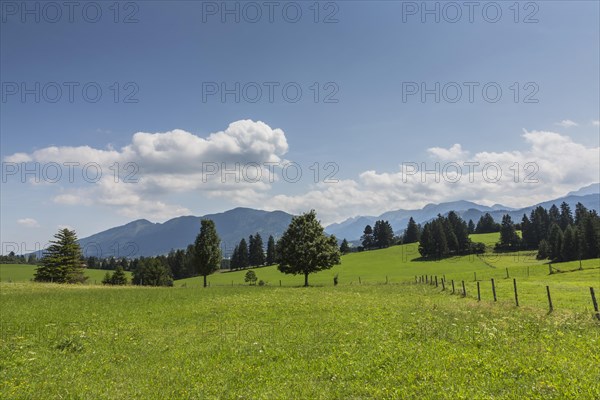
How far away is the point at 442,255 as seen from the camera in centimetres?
14712

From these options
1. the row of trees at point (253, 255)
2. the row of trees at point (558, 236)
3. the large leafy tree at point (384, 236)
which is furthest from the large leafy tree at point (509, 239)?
the row of trees at point (253, 255)

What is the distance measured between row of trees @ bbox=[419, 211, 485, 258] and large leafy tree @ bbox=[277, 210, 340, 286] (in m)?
89.7

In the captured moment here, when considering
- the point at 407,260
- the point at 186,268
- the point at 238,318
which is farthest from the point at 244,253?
the point at 238,318

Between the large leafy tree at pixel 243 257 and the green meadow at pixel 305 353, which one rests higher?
the green meadow at pixel 305 353

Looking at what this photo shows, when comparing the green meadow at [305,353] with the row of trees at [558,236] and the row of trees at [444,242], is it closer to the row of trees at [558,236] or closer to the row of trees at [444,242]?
the row of trees at [558,236]

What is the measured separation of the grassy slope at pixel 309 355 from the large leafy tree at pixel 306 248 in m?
41.7

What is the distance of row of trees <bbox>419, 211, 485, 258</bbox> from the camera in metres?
148

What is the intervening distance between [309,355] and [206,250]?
63598 millimetres

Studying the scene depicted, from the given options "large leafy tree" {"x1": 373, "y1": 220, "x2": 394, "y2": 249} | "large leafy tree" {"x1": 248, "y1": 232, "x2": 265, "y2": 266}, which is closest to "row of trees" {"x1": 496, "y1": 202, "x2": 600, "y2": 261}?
"large leafy tree" {"x1": 373, "y1": 220, "x2": 394, "y2": 249}

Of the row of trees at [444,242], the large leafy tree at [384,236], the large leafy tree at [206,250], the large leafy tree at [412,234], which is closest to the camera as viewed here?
the large leafy tree at [206,250]

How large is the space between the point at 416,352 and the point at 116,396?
11381 millimetres

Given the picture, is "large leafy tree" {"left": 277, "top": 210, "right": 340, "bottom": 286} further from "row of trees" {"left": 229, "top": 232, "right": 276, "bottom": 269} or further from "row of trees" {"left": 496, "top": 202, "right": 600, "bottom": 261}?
"row of trees" {"left": 229, "top": 232, "right": 276, "bottom": 269}

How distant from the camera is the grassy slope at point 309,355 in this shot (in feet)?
39.0

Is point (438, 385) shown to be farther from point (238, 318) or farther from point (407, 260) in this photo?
point (407, 260)
